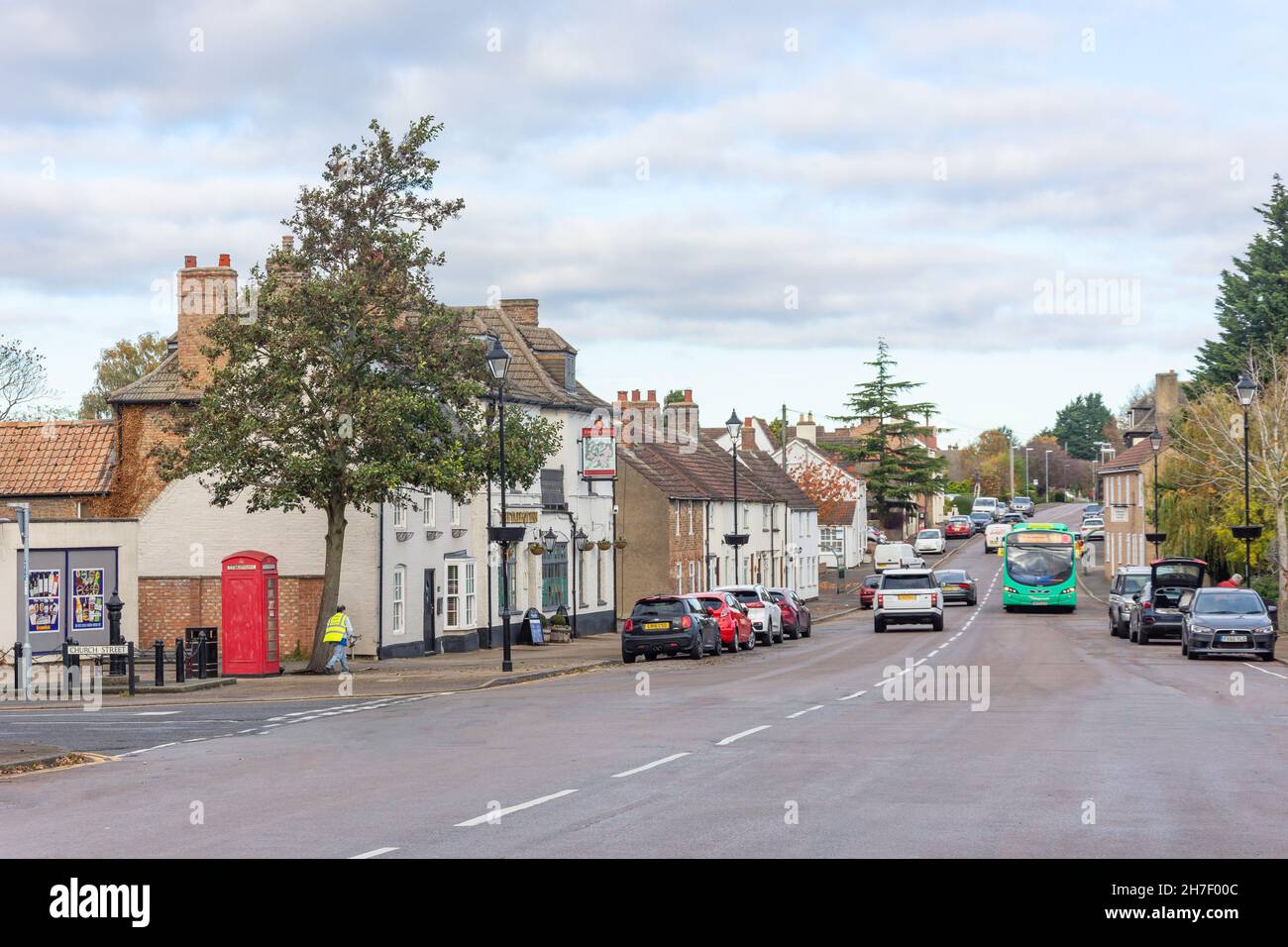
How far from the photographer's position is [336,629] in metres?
33.9

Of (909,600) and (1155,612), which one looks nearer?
(1155,612)

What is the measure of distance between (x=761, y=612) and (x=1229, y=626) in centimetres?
1610

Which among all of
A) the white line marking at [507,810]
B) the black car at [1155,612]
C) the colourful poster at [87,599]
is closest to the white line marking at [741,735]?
the white line marking at [507,810]

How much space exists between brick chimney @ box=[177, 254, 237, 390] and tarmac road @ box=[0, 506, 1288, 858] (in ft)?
51.5

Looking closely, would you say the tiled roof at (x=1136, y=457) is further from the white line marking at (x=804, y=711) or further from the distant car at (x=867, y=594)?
the white line marking at (x=804, y=711)

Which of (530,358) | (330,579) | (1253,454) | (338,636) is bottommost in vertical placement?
(338,636)

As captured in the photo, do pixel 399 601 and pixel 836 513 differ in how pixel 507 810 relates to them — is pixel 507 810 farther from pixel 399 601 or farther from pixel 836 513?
pixel 836 513

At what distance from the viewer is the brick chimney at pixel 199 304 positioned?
4009cm

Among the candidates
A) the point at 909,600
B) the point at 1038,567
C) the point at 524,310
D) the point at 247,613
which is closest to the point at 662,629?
the point at 247,613

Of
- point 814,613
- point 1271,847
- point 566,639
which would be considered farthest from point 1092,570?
point 1271,847

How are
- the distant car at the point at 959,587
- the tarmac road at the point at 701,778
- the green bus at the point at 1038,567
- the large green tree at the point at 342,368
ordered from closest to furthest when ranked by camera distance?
the tarmac road at the point at 701,778
the large green tree at the point at 342,368
the green bus at the point at 1038,567
the distant car at the point at 959,587

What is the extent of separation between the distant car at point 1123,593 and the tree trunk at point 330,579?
26227 mm
